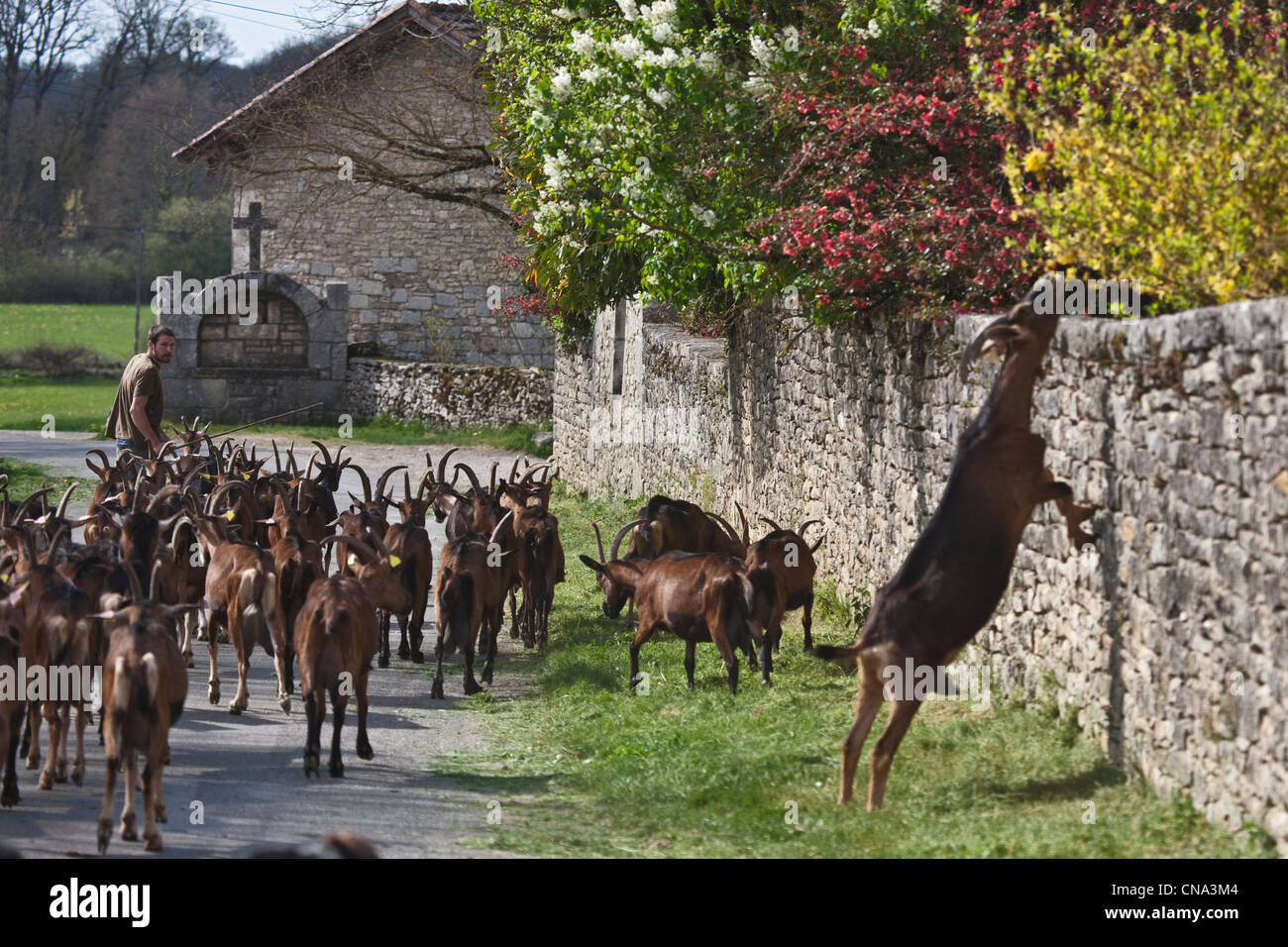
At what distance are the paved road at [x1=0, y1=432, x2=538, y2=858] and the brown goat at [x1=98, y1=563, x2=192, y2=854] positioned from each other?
0.51 feet

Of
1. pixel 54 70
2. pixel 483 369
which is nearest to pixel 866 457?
pixel 483 369

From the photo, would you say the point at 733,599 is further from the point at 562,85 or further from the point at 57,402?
the point at 57,402

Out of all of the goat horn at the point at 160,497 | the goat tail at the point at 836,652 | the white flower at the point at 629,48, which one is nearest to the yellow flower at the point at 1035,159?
the goat tail at the point at 836,652

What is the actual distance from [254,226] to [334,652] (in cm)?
2563

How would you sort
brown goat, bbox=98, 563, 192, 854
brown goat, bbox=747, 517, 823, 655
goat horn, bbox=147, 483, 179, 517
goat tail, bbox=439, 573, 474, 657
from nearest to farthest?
brown goat, bbox=98, 563, 192, 854
brown goat, bbox=747, 517, 823, 655
goat tail, bbox=439, 573, 474, 657
goat horn, bbox=147, 483, 179, 517

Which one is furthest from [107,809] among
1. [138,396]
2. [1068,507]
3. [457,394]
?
[457,394]

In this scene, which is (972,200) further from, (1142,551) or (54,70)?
(54,70)

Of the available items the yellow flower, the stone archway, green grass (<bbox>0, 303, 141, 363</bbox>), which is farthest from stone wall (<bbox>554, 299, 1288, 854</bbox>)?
green grass (<bbox>0, 303, 141, 363</bbox>)

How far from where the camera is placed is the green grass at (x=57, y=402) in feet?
105

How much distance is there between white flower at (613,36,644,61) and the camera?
11.1 metres

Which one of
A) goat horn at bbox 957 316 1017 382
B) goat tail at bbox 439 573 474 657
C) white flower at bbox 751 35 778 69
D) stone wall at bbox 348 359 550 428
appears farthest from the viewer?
stone wall at bbox 348 359 550 428

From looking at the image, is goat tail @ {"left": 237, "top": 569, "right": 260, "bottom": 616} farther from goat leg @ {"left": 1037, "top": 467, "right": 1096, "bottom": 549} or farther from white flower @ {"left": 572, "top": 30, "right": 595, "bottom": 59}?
white flower @ {"left": 572, "top": 30, "right": 595, "bottom": 59}

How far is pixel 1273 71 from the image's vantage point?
756 cm

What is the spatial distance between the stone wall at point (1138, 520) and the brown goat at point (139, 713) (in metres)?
4.04
